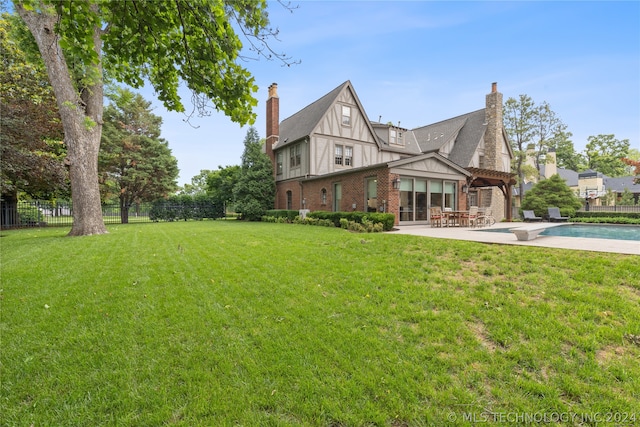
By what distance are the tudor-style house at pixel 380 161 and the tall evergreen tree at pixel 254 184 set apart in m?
0.84

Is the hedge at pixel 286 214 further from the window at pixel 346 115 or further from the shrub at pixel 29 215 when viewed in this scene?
the shrub at pixel 29 215

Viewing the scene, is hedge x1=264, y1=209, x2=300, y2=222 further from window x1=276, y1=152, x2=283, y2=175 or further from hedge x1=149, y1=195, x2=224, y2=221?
hedge x1=149, y1=195, x2=224, y2=221

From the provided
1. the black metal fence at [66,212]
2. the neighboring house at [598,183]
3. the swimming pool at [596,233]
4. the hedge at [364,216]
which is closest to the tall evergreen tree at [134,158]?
the black metal fence at [66,212]

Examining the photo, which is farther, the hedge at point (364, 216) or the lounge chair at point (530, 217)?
the lounge chair at point (530, 217)

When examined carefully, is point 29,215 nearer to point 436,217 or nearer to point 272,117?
point 272,117

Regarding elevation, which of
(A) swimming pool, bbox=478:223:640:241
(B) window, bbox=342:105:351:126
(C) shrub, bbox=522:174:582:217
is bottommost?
(A) swimming pool, bbox=478:223:640:241

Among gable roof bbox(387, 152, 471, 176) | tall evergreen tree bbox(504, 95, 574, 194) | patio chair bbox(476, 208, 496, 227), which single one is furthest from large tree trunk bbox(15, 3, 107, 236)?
tall evergreen tree bbox(504, 95, 574, 194)

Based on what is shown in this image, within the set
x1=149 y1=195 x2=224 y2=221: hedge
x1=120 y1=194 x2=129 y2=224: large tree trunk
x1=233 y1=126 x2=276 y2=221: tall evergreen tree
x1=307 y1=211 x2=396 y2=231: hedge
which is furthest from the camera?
x1=149 y1=195 x2=224 y2=221: hedge

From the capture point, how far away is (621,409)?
6.15ft

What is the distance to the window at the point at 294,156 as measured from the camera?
1927cm

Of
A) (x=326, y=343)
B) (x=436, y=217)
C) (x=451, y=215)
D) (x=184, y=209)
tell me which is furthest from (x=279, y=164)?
(x=326, y=343)

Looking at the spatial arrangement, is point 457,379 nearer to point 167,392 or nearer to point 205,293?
point 167,392

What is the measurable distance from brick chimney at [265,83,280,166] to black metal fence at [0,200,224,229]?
26.3ft

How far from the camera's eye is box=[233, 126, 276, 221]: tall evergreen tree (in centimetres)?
2016
